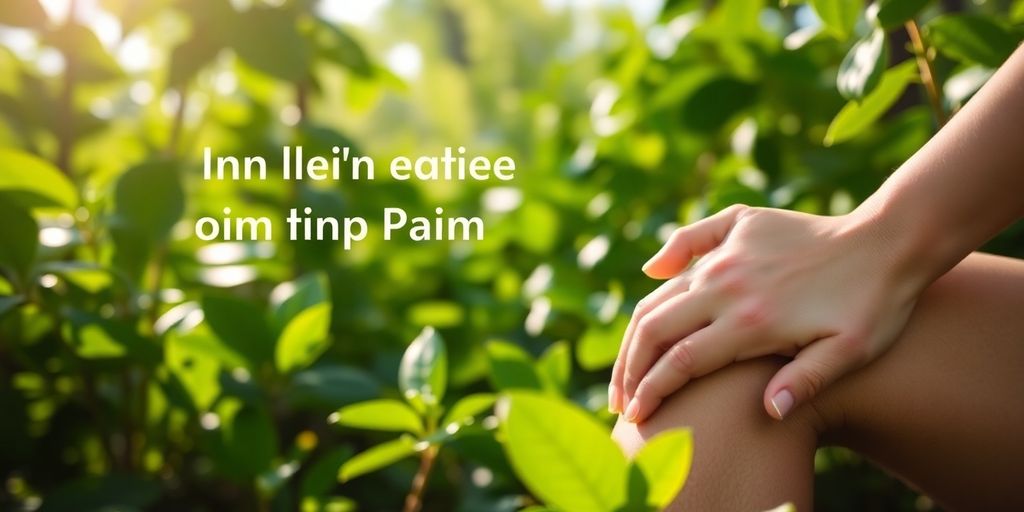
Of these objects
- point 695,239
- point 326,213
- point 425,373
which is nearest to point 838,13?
point 695,239

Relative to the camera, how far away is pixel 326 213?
1350 millimetres

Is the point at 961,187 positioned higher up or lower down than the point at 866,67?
lower down

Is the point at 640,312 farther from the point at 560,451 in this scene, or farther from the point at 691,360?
the point at 560,451

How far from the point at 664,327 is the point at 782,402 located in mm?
110

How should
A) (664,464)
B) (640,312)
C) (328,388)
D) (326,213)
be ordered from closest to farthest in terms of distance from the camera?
(664,464), (640,312), (328,388), (326,213)

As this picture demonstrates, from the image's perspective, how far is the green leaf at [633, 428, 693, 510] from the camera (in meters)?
0.44

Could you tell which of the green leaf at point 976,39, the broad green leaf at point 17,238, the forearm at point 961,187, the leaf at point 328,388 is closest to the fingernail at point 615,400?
the forearm at point 961,187

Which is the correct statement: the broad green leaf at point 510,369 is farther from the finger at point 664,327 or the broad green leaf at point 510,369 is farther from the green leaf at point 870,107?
the green leaf at point 870,107

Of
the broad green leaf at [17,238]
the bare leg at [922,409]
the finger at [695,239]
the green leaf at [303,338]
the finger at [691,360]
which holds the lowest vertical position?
the bare leg at [922,409]

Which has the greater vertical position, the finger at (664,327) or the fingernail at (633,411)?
the finger at (664,327)

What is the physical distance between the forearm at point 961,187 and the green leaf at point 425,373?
391mm

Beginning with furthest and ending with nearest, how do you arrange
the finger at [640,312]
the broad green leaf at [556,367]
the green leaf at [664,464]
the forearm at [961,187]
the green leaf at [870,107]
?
the broad green leaf at [556,367] → the green leaf at [870,107] → the finger at [640,312] → the forearm at [961,187] → the green leaf at [664,464]

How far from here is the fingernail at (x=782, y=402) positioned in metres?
0.65

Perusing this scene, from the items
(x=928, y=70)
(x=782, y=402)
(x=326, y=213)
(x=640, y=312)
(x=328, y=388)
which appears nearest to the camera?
(x=782, y=402)
